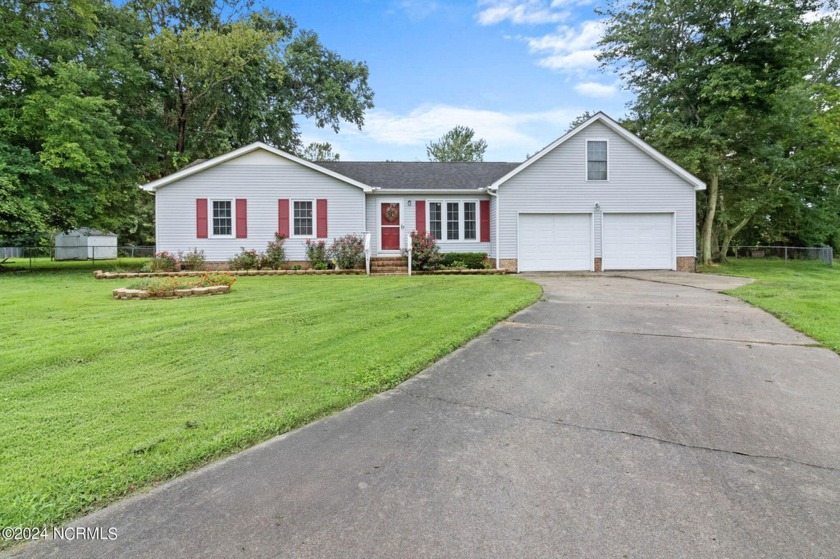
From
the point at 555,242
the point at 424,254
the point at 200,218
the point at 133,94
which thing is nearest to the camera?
the point at 424,254

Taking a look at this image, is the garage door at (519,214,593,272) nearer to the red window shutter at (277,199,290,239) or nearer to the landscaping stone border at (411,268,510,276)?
the landscaping stone border at (411,268,510,276)

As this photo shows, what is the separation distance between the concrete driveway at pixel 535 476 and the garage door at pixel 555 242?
475 inches

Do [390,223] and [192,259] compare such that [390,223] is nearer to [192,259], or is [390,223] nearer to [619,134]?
[192,259]

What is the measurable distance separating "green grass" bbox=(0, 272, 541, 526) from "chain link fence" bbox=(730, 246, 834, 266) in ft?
86.4

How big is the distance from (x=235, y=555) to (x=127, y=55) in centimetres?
2271

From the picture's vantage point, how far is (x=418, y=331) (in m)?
6.04

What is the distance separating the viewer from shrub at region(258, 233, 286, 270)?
16031 millimetres

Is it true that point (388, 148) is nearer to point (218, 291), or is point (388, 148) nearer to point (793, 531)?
point (218, 291)

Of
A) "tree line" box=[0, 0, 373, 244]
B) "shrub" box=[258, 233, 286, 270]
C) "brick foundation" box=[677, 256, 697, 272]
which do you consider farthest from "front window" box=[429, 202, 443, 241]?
"tree line" box=[0, 0, 373, 244]

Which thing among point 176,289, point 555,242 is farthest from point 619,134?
point 176,289

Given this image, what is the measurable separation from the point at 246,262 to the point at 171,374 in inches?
478

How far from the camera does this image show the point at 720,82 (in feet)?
56.2

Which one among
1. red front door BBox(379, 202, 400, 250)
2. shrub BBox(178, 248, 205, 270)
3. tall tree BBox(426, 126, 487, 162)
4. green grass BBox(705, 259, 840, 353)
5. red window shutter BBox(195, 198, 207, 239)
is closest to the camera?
green grass BBox(705, 259, 840, 353)

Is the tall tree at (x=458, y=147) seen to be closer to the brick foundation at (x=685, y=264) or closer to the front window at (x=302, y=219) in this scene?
the brick foundation at (x=685, y=264)
